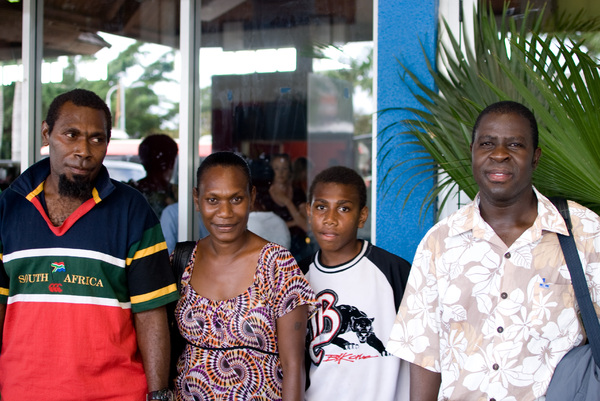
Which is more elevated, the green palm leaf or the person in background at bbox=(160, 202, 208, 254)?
the green palm leaf

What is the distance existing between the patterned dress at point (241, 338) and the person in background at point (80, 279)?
0.37ft

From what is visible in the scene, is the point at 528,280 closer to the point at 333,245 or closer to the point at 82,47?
the point at 333,245

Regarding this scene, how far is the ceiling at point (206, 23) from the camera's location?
14.1 ft

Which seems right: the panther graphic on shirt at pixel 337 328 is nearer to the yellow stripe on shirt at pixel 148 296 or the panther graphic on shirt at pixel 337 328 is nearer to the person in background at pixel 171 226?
the yellow stripe on shirt at pixel 148 296

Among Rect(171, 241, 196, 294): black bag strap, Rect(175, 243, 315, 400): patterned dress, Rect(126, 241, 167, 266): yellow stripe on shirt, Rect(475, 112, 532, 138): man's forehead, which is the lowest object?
Rect(175, 243, 315, 400): patterned dress

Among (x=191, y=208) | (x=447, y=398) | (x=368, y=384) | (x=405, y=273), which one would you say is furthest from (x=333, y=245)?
(x=191, y=208)

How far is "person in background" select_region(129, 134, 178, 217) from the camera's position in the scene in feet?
14.0

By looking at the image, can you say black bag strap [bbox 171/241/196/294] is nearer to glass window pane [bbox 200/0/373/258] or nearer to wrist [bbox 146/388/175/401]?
wrist [bbox 146/388/175/401]

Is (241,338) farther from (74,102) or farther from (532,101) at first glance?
(532,101)

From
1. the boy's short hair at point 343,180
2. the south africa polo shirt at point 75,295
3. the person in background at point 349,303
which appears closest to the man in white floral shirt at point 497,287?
the person in background at point 349,303

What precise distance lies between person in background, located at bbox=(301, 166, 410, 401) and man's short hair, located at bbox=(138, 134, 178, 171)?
80.8 inches

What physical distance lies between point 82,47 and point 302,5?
6.20ft

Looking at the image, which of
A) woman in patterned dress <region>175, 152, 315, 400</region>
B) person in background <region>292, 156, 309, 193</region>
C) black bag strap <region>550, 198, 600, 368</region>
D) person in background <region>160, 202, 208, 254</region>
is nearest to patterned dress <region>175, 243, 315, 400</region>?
woman in patterned dress <region>175, 152, 315, 400</region>

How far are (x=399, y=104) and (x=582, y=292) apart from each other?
1.59 meters
